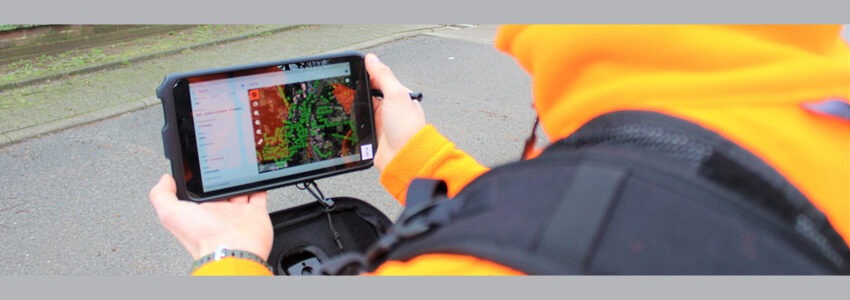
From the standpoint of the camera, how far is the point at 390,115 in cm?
121

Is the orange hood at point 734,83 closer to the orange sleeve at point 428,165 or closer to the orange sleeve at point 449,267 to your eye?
the orange sleeve at point 449,267

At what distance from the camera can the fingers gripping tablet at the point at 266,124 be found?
113 cm

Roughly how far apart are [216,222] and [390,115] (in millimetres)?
347

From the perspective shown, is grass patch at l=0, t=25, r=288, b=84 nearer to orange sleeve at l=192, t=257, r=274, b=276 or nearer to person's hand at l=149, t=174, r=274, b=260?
person's hand at l=149, t=174, r=274, b=260

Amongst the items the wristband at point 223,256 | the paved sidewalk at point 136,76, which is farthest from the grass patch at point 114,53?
the wristband at point 223,256

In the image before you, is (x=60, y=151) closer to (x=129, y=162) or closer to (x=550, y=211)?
(x=129, y=162)

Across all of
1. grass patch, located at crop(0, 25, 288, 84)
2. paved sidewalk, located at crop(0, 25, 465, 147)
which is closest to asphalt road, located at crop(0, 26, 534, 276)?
paved sidewalk, located at crop(0, 25, 465, 147)

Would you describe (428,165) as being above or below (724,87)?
below

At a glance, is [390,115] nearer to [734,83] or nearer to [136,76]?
[734,83]

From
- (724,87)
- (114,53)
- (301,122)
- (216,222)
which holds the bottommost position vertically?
(114,53)

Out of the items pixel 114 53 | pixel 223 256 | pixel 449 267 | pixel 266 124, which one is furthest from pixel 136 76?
pixel 449 267

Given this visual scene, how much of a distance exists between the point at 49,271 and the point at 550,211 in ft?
8.64

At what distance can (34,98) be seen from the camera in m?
4.53

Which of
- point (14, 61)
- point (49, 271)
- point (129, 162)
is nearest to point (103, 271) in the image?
point (49, 271)
